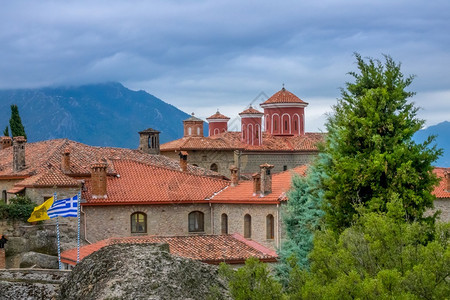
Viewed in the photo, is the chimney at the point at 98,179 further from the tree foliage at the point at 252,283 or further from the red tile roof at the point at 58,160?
the tree foliage at the point at 252,283

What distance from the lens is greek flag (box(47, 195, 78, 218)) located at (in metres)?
37.1

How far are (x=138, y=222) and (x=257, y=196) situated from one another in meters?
7.02

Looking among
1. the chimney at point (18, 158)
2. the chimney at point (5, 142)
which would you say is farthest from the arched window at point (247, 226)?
the chimney at point (5, 142)

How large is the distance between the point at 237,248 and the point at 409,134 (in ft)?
63.7

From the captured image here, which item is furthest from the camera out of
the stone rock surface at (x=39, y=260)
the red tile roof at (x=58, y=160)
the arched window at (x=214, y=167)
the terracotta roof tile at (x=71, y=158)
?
the arched window at (x=214, y=167)

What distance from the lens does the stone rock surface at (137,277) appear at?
9344 millimetres

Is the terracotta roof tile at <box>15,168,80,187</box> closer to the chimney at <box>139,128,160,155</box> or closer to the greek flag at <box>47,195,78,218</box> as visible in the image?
the greek flag at <box>47,195,78,218</box>

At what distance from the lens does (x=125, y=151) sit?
57812 mm

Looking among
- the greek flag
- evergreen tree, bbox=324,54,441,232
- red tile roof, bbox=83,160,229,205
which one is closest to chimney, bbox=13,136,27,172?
red tile roof, bbox=83,160,229,205

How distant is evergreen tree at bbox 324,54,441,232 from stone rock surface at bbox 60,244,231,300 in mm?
11445

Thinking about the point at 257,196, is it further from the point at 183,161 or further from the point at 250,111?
the point at 250,111

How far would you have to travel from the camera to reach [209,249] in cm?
3969

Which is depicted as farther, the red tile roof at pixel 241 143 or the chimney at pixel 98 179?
the red tile roof at pixel 241 143

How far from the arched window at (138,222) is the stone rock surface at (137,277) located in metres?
35.6
